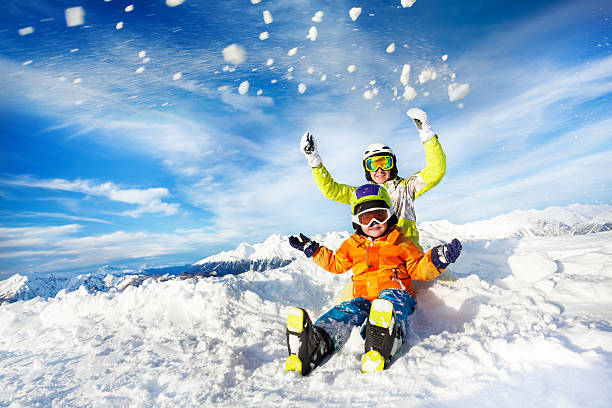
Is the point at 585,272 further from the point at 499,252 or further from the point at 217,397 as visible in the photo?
the point at 217,397

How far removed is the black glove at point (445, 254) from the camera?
3.12m

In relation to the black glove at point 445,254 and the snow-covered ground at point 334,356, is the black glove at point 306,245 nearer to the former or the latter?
the snow-covered ground at point 334,356

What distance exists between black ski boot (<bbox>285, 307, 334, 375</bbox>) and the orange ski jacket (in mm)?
1242

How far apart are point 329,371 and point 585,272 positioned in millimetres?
3852

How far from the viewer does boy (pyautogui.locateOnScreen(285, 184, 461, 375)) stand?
2.54m

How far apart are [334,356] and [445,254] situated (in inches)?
62.9

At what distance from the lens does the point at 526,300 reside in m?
3.28

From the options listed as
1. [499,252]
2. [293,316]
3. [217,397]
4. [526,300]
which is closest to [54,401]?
[217,397]

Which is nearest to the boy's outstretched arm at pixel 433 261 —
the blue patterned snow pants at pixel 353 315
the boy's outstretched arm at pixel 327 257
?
the blue patterned snow pants at pixel 353 315

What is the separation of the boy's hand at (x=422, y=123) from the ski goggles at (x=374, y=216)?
1397mm

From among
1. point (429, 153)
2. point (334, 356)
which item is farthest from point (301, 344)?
point (429, 153)

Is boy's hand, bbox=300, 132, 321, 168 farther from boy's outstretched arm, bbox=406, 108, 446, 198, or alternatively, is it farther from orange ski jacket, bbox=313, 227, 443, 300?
orange ski jacket, bbox=313, 227, 443, 300

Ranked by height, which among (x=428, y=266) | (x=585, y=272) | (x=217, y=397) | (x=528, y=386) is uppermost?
(x=428, y=266)

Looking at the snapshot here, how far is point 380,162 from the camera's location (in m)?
4.95
